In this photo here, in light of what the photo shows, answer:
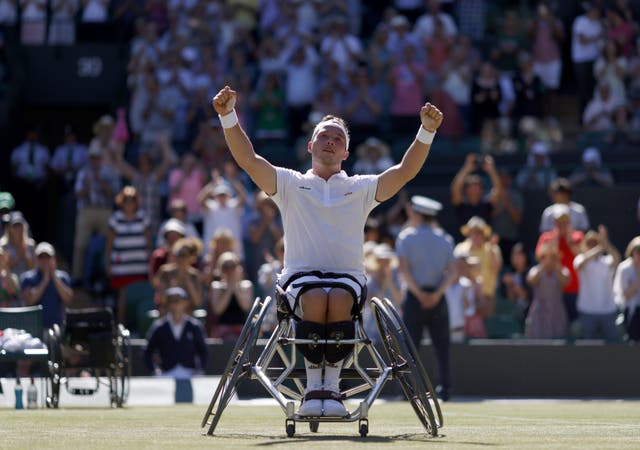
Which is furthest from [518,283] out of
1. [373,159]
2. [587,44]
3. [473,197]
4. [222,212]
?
[587,44]

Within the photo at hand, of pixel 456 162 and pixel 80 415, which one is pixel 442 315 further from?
pixel 456 162

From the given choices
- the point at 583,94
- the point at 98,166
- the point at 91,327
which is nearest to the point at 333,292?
the point at 91,327

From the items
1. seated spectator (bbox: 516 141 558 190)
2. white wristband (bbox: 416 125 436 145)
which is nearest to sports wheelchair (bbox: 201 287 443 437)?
white wristband (bbox: 416 125 436 145)

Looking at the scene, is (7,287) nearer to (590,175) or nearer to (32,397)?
(32,397)

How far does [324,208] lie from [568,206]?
10869 millimetres

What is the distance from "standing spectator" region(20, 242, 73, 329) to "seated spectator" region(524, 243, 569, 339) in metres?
4.89

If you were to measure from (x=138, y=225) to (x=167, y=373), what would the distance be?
4100 millimetres

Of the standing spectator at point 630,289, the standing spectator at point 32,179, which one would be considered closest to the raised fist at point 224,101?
the standing spectator at point 630,289

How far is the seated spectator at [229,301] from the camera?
1797 cm

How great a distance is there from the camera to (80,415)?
11.9 meters

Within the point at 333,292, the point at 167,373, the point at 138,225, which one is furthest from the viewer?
the point at 138,225

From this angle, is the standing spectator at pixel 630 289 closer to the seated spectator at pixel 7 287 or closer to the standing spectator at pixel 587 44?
the seated spectator at pixel 7 287

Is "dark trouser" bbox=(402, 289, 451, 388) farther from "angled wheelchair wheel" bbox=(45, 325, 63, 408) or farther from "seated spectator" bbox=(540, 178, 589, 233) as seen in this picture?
"seated spectator" bbox=(540, 178, 589, 233)

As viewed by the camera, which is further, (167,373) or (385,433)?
(167,373)
